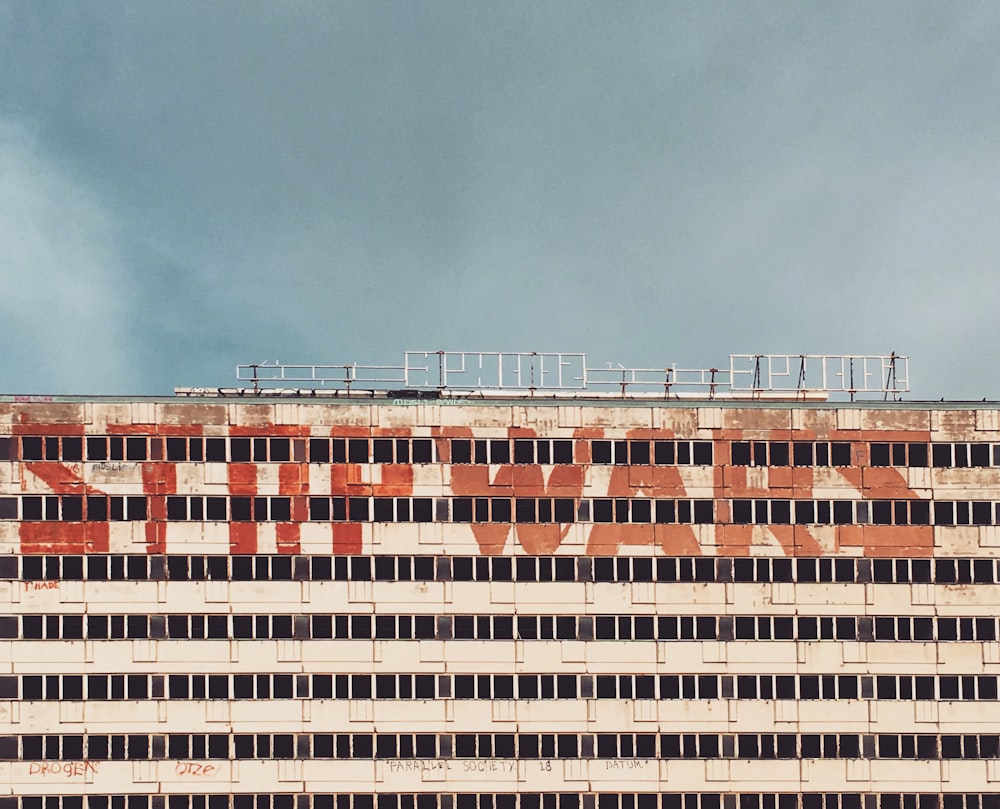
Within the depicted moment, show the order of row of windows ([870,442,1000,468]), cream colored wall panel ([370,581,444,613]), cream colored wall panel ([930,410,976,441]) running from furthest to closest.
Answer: cream colored wall panel ([930,410,976,441]) → row of windows ([870,442,1000,468]) → cream colored wall panel ([370,581,444,613])

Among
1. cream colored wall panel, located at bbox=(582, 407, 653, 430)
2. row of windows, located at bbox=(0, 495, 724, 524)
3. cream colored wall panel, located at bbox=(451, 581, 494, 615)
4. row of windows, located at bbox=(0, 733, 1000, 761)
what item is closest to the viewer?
row of windows, located at bbox=(0, 733, 1000, 761)

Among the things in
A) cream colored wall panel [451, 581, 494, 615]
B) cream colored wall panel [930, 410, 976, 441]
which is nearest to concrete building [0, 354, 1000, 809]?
cream colored wall panel [451, 581, 494, 615]

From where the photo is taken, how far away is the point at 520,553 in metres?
46.3

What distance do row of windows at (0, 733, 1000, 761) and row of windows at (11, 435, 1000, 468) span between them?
17.3 meters

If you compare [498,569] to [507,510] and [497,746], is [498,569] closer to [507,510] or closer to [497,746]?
[507,510]

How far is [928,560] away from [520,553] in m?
26.4

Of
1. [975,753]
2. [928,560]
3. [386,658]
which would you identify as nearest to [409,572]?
[386,658]

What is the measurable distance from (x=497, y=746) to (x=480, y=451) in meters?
18.7

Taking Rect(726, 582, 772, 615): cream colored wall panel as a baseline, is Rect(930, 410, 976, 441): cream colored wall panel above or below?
above

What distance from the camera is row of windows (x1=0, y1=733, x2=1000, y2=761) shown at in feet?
148

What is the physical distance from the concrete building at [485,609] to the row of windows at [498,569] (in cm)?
14

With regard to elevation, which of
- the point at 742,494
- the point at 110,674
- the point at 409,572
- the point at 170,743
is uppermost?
the point at 742,494

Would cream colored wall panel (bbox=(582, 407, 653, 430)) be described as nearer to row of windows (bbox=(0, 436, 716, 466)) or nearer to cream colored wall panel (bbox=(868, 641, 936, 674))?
row of windows (bbox=(0, 436, 716, 466))

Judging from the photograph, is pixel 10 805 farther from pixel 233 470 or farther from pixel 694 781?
pixel 694 781
